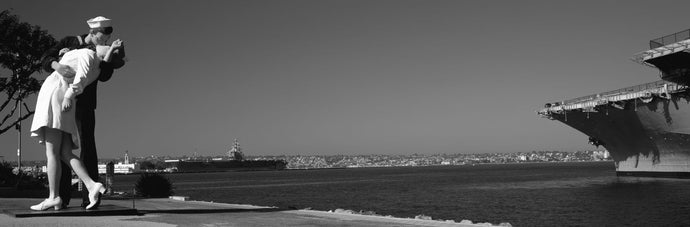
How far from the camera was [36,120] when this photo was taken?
40.1 ft

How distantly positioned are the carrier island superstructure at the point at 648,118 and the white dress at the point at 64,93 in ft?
144

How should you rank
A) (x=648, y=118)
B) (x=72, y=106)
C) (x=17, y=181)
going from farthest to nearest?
1. (x=648, y=118)
2. (x=17, y=181)
3. (x=72, y=106)

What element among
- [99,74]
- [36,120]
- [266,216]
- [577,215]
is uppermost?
[99,74]

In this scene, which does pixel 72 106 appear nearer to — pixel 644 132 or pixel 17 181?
pixel 17 181

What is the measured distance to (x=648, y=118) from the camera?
56.2 m

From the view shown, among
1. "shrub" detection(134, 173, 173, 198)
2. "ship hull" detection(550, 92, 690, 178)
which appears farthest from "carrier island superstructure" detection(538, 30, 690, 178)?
"shrub" detection(134, 173, 173, 198)

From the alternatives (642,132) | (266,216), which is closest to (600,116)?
(642,132)

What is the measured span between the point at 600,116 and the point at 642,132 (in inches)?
169

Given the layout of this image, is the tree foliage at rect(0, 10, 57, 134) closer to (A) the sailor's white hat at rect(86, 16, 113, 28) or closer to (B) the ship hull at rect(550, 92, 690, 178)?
(A) the sailor's white hat at rect(86, 16, 113, 28)

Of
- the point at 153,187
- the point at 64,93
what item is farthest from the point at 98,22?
the point at 153,187

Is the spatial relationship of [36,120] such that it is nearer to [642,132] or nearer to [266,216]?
[266,216]

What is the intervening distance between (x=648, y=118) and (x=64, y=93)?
5451cm

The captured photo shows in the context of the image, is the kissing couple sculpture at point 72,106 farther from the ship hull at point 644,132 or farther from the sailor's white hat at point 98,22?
the ship hull at point 644,132

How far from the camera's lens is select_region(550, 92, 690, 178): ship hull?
2098 inches
